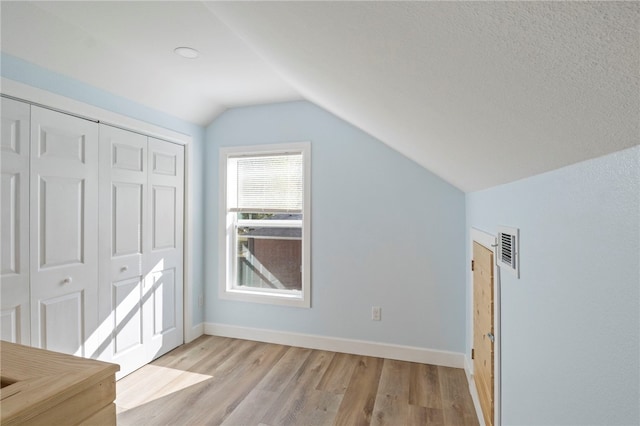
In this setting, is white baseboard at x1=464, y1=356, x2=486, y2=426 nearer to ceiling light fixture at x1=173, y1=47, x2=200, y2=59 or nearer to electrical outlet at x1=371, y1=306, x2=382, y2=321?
electrical outlet at x1=371, y1=306, x2=382, y2=321

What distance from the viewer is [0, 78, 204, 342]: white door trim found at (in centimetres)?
196

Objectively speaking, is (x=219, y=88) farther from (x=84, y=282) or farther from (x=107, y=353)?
(x=107, y=353)

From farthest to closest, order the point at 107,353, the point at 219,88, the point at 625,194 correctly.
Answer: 1. the point at 219,88
2. the point at 107,353
3. the point at 625,194

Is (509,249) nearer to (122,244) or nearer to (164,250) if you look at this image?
(122,244)

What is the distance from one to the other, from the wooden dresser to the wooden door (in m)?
1.69

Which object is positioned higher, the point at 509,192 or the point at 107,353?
the point at 509,192

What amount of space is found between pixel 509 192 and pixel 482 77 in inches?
36.1

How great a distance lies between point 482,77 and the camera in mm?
607

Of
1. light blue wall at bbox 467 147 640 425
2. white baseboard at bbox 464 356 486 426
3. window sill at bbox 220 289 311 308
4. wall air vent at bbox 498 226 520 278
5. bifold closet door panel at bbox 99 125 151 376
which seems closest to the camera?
A: light blue wall at bbox 467 147 640 425

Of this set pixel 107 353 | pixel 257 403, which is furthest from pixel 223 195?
pixel 257 403

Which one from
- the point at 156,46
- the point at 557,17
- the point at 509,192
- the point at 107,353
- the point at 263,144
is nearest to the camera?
the point at 557,17

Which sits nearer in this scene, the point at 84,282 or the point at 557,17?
the point at 557,17

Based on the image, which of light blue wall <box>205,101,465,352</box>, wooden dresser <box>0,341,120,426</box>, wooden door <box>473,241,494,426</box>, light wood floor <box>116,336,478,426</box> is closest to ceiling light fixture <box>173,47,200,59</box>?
light blue wall <box>205,101,465,352</box>

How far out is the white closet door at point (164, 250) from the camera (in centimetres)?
291
